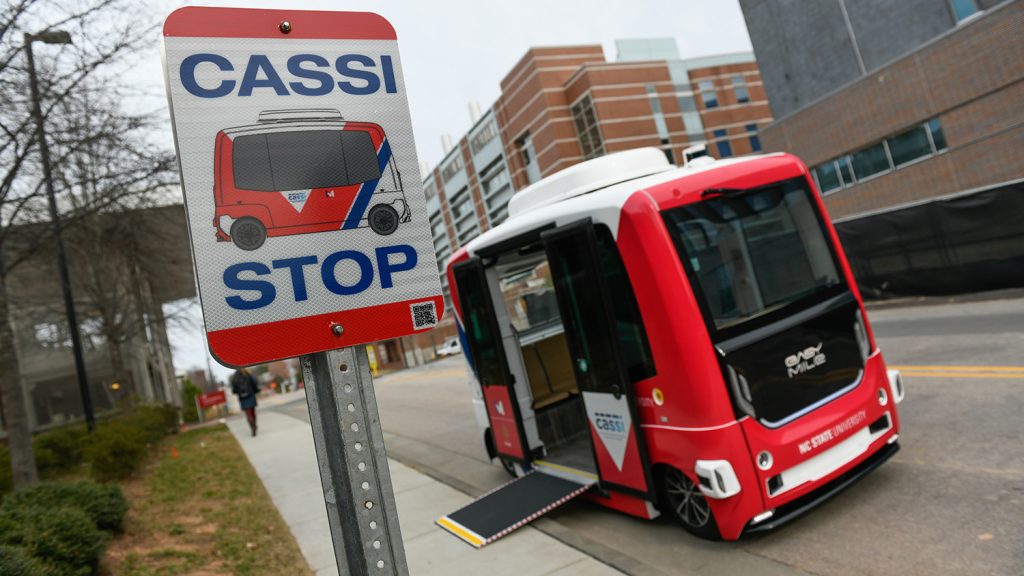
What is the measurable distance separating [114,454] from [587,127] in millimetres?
47284

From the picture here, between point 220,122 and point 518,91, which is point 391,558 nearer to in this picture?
point 220,122

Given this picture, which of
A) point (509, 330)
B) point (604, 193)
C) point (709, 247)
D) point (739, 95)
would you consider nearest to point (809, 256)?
point (709, 247)

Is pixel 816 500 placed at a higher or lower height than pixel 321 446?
lower

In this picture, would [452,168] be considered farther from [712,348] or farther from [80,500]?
[712,348]

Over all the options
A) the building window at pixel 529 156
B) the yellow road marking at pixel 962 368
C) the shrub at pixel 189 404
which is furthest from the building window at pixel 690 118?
the yellow road marking at pixel 962 368

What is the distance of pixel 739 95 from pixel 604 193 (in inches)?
2400

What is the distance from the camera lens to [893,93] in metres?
22.6

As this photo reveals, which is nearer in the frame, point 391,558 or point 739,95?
point 391,558

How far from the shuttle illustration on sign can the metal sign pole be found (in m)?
0.41

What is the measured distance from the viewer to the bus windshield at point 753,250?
194 inches

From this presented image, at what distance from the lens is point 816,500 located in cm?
485

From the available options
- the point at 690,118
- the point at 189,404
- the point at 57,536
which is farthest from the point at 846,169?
the point at 189,404

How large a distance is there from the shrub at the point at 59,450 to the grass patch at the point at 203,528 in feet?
9.24

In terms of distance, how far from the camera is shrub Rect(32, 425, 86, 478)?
13.0 meters
